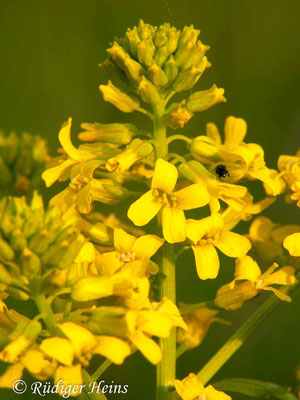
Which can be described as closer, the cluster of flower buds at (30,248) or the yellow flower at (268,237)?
the cluster of flower buds at (30,248)

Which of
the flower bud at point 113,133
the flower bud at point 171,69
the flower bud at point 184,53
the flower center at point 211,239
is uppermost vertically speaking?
the flower bud at point 184,53

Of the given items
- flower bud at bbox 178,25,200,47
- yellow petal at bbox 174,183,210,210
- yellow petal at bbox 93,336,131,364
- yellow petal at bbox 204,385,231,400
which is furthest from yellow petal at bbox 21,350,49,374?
flower bud at bbox 178,25,200,47

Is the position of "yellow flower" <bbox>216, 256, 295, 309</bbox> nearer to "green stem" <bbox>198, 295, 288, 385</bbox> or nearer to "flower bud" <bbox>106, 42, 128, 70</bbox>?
"green stem" <bbox>198, 295, 288, 385</bbox>

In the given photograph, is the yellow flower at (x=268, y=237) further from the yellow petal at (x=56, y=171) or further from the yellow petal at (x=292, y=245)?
the yellow petal at (x=56, y=171)

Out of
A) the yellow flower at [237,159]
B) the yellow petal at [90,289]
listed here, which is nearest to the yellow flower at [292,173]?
the yellow flower at [237,159]

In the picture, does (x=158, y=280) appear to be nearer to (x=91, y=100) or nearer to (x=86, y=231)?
(x=86, y=231)

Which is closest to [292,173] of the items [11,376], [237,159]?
[237,159]
